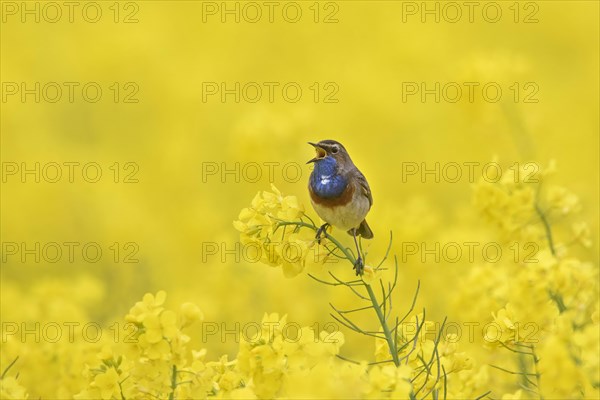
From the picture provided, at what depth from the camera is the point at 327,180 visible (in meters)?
3.29

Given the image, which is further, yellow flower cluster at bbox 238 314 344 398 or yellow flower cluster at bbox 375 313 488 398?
yellow flower cluster at bbox 375 313 488 398

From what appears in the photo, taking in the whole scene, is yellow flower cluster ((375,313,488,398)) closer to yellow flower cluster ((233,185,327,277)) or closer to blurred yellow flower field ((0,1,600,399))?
blurred yellow flower field ((0,1,600,399))

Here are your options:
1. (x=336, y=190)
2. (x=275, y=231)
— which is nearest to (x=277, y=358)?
(x=275, y=231)

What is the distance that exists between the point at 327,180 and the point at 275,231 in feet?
2.12

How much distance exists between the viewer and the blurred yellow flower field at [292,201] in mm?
2559

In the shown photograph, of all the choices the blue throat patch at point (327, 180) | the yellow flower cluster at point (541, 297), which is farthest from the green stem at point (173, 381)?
the blue throat patch at point (327, 180)

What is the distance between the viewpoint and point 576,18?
39.6 ft

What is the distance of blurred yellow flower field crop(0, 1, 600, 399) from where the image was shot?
2559 millimetres

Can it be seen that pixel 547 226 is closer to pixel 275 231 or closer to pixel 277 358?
pixel 275 231

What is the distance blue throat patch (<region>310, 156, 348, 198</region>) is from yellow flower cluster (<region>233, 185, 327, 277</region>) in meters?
0.53

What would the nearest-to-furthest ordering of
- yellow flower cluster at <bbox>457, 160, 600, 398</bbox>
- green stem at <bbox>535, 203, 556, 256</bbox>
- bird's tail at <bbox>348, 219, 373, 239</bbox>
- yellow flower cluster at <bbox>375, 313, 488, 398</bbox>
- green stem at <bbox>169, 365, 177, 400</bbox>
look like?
yellow flower cluster at <bbox>457, 160, 600, 398</bbox>
green stem at <bbox>169, 365, 177, 400</bbox>
yellow flower cluster at <bbox>375, 313, 488, 398</bbox>
green stem at <bbox>535, 203, 556, 256</bbox>
bird's tail at <bbox>348, 219, 373, 239</bbox>

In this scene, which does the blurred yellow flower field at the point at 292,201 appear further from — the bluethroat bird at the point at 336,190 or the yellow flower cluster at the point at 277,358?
the bluethroat bird at the point at 336,190

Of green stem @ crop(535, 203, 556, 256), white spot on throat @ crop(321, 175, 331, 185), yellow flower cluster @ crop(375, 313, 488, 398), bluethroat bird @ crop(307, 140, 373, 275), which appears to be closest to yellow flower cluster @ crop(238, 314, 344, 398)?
yellow flower cluster @ crop(375, 313, 488, 398)

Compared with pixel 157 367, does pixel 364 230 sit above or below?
above
